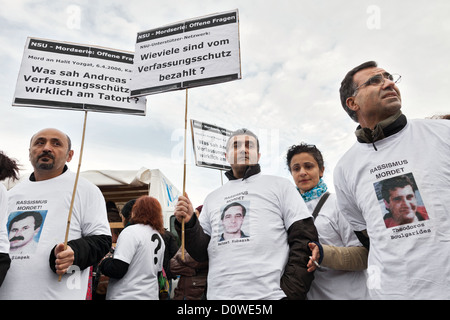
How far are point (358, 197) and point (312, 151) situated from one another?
109cm

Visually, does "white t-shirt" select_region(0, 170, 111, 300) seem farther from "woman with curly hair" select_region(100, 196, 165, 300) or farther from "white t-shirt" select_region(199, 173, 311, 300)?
"white t-shirt" select_region(199, 173, 311, 300)

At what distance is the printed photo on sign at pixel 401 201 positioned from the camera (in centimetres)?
144

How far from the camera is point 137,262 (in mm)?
2793

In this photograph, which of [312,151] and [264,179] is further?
[312,151]

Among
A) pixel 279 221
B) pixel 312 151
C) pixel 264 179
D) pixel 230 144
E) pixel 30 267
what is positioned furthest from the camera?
pixel 312 151

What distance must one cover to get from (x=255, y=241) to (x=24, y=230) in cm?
154

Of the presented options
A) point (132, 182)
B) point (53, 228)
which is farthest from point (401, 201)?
point (132, 182)

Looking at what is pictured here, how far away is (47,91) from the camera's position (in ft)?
9.36

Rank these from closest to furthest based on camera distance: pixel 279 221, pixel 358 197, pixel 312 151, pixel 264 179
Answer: pixel 358 197
pixel 279 221
pixel 264 179
pixel 312 151

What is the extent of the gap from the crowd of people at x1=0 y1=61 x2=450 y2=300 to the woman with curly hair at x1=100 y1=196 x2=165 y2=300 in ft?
0.04

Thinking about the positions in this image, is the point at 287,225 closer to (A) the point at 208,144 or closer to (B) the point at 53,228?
(B) the point at 53,228

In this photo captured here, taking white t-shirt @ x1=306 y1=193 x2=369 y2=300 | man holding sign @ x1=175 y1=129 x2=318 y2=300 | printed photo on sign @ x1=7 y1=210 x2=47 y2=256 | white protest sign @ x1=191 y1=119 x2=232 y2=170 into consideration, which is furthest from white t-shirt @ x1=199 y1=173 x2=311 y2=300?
white protest sign @ x1=191 y1=119 x2=232 y2=170
